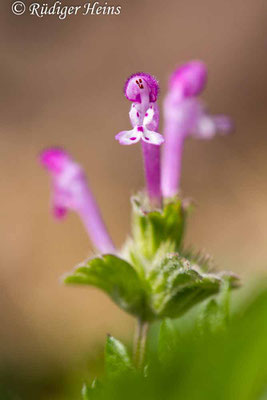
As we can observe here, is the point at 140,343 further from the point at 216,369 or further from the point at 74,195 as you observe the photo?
the point at 216,369

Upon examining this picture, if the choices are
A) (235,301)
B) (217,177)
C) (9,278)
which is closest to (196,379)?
(235,301)

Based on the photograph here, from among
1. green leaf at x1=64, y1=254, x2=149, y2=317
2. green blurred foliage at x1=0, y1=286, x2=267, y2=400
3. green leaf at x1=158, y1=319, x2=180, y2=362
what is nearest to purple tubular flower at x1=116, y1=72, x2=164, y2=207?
green leaf at x1=64, y1=254, x2=149, y2=317

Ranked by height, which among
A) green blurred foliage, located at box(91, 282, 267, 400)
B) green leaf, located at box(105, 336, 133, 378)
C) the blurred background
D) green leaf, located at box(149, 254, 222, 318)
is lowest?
green blurred foliage, located at box(91, 282, 267, 400)

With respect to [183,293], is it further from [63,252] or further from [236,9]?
[236,9]

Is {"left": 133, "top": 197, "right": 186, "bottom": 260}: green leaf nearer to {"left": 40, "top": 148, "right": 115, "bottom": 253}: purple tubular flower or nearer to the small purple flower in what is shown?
the small purple flower

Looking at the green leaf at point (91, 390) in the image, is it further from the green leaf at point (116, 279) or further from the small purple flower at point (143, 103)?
the small purple flower at point (143, 103)

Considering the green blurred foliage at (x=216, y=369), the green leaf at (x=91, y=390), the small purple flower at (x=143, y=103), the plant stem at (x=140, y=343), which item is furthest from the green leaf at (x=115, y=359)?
the small purple flower at (x=143, y=103)

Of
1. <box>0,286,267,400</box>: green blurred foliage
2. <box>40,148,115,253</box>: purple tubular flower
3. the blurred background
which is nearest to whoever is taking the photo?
<box>0,286,267,400</box>: green blurred foliage
